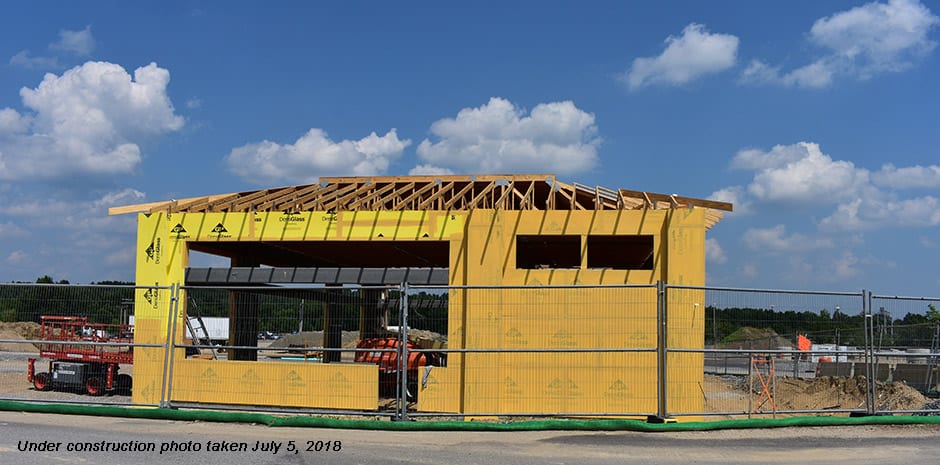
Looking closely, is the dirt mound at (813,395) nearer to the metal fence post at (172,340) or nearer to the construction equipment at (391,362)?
the construction equipment at (391,362)

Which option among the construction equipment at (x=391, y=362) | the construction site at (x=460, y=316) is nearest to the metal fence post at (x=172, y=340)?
the construction site at (x=460, y=316)

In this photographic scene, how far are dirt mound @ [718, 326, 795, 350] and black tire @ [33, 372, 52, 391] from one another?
56.1 ft

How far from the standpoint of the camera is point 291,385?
16.1 m

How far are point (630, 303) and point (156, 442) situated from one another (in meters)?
9.45

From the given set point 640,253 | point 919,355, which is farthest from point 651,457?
point 640,253

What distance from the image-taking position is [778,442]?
430 inches

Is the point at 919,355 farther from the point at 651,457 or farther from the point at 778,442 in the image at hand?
the point at 651,457

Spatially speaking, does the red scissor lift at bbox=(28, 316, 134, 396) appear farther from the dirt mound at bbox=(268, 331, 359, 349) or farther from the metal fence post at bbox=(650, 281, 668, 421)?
the metal fence post at bbox=(650, 281, 668, 421)

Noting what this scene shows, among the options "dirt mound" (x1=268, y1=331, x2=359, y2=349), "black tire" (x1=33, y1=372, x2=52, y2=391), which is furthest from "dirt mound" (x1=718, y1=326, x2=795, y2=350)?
"black tire" (x1=33, y1=372, x2=52, y2=391)

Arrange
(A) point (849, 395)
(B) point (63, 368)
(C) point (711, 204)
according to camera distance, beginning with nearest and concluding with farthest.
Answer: (C) point (711, 204), (A) point (849, 395), (B) point (63, 368)

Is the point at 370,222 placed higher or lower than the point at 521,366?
higher

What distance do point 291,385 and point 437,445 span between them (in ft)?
21.0

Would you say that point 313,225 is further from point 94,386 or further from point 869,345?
point 869,345

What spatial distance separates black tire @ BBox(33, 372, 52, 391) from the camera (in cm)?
2002
